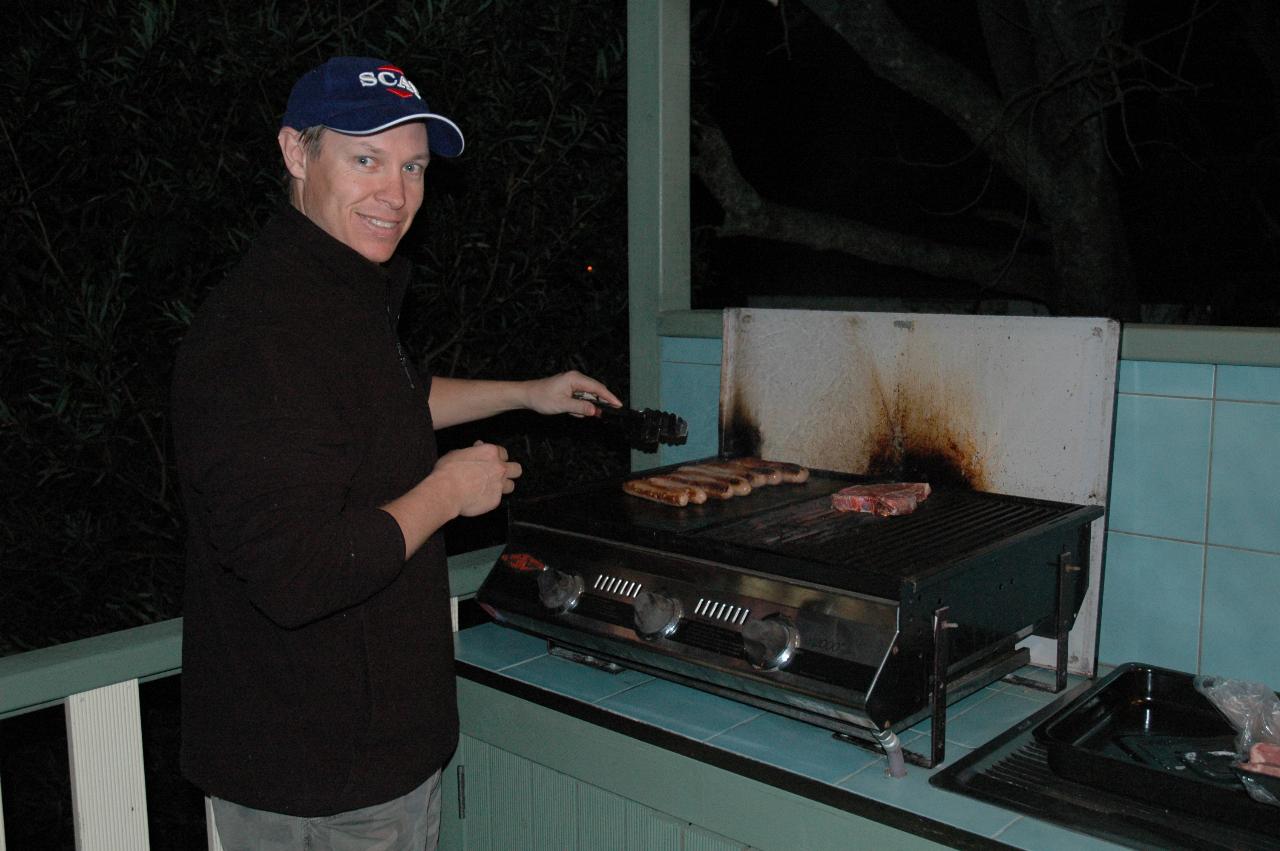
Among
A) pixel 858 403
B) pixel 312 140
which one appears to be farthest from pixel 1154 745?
pixel 312 140

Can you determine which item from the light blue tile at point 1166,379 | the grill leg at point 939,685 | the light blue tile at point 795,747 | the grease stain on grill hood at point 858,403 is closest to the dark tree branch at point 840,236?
the grease stain on grill hood at point 858,403

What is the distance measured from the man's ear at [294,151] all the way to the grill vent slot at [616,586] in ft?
2.72

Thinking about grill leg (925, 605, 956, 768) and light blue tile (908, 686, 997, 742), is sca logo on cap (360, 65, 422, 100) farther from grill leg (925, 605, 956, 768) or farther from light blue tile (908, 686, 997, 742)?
light blue tile (908, 686, 997, 742)

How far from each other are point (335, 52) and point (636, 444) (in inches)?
58.5

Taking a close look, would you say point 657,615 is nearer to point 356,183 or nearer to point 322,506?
point 322,506

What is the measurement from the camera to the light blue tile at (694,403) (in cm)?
257

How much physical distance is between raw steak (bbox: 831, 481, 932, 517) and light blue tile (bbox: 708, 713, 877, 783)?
405mm

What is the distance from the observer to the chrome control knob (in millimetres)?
1686

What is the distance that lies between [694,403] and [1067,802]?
139 cm

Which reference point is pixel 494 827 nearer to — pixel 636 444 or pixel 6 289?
pixel 636 444

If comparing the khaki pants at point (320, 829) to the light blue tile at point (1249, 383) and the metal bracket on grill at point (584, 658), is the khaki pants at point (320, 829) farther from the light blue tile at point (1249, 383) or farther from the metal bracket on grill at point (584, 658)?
the light blue tile at point (1249, 383)

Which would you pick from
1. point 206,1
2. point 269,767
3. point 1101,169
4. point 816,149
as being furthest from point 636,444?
point 816,149

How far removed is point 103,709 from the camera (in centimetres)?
173

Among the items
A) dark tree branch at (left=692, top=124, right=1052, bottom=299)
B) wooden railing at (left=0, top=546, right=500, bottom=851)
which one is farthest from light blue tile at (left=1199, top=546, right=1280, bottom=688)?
dark tree branch at (left=692, top=124, right=1052, bottom=299)
